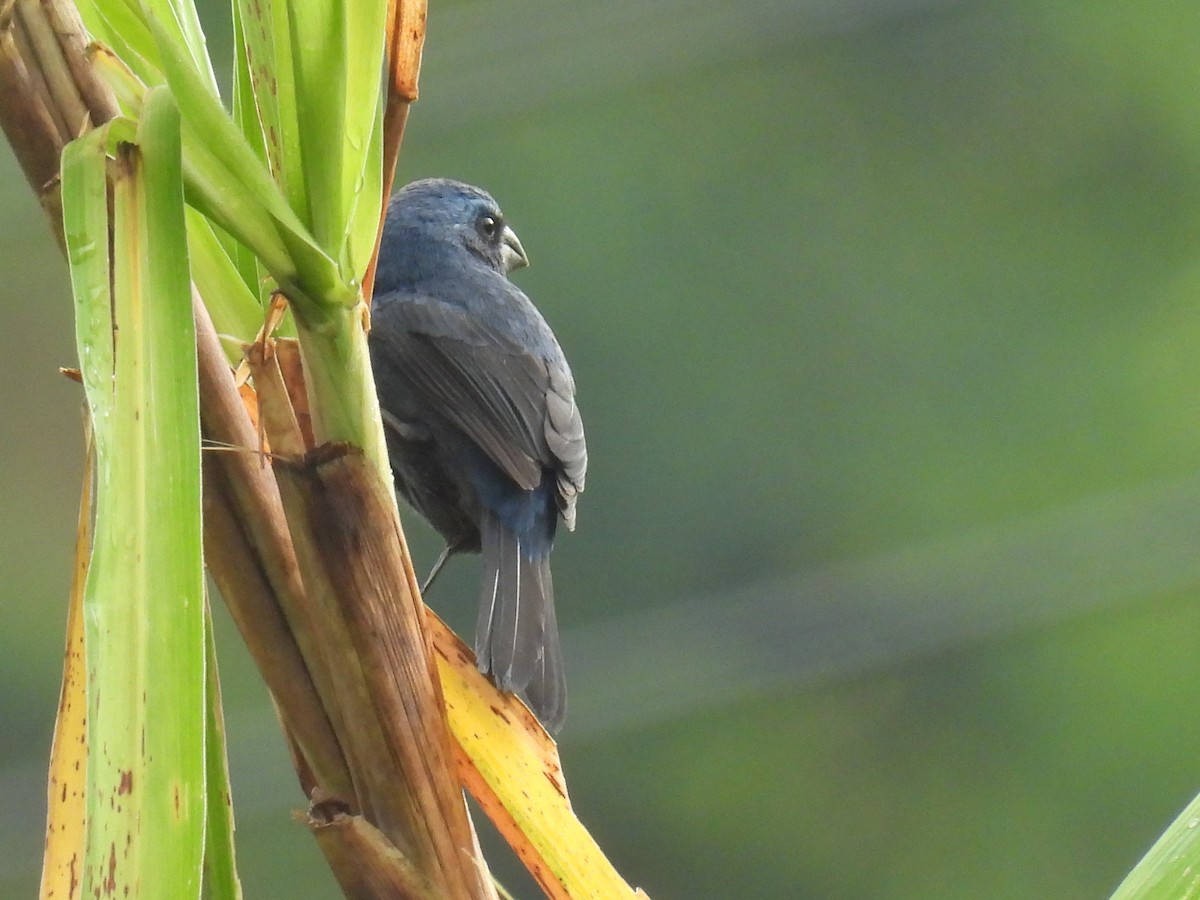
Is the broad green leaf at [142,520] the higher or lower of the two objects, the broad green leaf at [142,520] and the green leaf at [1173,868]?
the higher

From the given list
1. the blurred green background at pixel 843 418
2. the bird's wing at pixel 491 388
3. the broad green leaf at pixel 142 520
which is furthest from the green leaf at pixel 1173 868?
the blurred green background at pixel 843 418

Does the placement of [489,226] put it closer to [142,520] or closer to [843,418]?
[142,520]

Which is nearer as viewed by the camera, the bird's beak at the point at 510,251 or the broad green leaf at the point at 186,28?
the broad green leaf at the point at 186,28

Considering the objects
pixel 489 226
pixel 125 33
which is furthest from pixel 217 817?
pixel 489 226

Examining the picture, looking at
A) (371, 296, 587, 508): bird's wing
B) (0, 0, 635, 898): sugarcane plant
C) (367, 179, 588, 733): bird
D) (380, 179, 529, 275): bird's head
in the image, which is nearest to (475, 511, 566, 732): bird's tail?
(367, 179, 588, 733): bird

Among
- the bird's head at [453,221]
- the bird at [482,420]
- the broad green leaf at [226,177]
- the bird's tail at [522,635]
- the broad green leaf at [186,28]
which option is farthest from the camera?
the bird's head at [453,221]

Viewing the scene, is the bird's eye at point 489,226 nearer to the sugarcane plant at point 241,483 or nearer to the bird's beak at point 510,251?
the bird's beak at point 510,251
